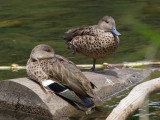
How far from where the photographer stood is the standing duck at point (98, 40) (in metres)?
5.26

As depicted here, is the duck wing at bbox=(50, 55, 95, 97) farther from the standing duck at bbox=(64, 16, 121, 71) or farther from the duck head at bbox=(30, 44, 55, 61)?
the standing duck at bbox=(64, 16, 121, 71)

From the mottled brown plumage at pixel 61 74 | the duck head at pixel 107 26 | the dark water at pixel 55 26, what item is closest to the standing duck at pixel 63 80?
the mottled brown plumage at pixel 61 74

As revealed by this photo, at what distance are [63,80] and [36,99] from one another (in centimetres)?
40

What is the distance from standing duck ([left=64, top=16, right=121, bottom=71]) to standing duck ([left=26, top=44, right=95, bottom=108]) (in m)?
0.88

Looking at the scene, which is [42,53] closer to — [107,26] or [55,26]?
[107,26]

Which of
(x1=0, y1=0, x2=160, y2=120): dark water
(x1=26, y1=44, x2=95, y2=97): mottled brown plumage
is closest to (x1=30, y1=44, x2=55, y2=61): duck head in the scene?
(x1=26, y1=44, x2=95, y2=97): mottled brown plumage

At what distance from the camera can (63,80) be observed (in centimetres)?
429

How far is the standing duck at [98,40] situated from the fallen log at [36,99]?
37cm

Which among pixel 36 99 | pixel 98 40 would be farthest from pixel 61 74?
pixel 98 40

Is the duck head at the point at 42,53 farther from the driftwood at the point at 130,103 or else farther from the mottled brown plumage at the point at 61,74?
the driftwood at the point at 130,103

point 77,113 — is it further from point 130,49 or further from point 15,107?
point 130,49

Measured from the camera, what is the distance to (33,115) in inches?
168

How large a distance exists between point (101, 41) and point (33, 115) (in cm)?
162

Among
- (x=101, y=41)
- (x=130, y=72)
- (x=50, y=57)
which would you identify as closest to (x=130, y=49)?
(x=130, y=72)
